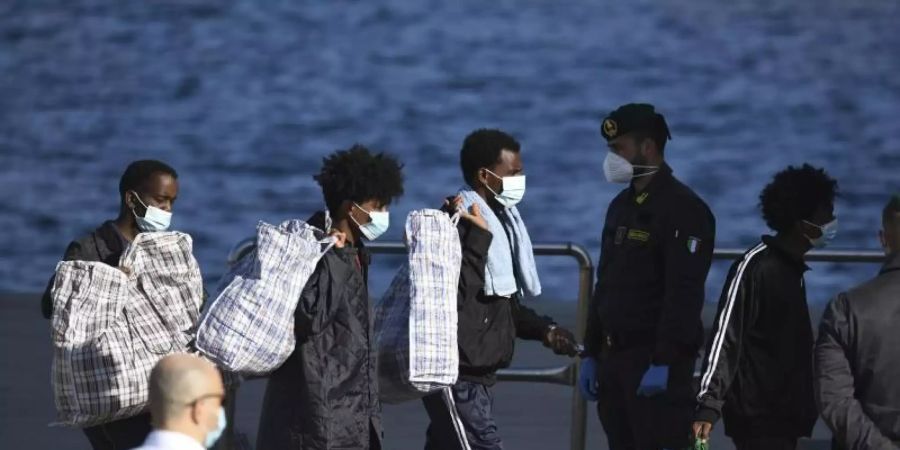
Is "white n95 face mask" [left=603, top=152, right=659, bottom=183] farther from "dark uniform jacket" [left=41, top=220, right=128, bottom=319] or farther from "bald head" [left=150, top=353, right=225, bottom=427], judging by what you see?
"bald head" [left=150, top=353, right=225, bottom=427]

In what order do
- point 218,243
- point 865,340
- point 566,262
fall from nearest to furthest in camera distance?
point 865,340 < point 566,262 < point 218,243

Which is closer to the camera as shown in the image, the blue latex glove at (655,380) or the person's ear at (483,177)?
the blue latex glove at (655,380)

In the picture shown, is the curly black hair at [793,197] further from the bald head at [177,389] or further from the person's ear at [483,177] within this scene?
the bald head at [177,389]

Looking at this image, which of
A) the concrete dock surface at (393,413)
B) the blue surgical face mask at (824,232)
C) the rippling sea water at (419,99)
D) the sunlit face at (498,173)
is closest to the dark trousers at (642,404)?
the blue surgical face mask at (824,232)

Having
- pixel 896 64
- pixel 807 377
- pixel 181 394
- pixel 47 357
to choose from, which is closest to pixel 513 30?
pixel 896 64

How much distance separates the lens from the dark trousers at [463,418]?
582cm

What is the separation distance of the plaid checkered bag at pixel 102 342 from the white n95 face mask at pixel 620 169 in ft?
5.08

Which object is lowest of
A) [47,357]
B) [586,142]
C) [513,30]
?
[47,357]

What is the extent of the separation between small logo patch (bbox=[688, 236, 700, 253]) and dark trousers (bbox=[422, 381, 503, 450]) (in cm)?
79

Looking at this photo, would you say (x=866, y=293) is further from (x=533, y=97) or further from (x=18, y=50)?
(x=18, y=50)

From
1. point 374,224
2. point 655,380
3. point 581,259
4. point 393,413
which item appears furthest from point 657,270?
point 393,413

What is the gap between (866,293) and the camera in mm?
4730

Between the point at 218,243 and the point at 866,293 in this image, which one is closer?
the point at 866,293

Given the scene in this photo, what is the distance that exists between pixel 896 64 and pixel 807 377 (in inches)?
501
